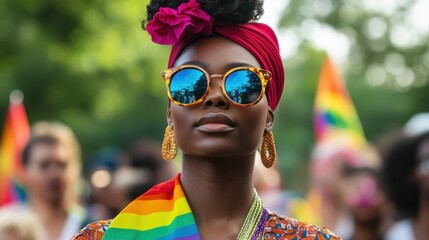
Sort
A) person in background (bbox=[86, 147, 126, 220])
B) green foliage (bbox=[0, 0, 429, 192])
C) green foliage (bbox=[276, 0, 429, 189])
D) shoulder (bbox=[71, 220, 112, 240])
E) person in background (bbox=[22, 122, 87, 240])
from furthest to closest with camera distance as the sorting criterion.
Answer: green foliage (bbox=[276, 0, 429, 189])
green foliage (bbox=[0, 0, 429, 192])
person in background (bbox=[22, 122, 87, 240])
person in background (bbox=[86, 147, 126, 220])
shoulder (bbox=[71, 220, 112, 240])

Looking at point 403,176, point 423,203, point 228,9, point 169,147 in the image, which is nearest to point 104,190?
point 403,176

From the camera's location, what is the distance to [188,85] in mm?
4227

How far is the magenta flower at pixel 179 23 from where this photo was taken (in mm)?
4285

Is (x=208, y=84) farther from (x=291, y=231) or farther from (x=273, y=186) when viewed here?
(x=273, y=186)

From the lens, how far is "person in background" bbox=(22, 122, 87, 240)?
360 inches

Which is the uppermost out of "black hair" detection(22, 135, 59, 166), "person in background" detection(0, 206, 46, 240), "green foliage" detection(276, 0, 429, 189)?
"green foliage" detection(276, 0, 429, 189)

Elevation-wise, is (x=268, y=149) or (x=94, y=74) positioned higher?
(x=94, y=74)

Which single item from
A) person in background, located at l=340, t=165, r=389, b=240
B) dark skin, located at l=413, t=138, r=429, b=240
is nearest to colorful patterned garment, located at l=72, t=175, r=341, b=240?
dark skin, located at l=413, t=138, r=429, b=240

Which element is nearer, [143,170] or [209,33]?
[209,33]

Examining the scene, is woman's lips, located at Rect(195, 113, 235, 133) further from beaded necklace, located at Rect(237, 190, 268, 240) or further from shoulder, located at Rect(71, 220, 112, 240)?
shoulder, located at Rect(71, 220, 112, 240)

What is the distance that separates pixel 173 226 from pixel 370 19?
123 ft

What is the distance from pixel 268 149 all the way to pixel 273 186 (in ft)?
20.1

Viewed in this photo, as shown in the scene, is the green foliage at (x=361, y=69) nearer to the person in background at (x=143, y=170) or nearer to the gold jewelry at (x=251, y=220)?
the person in background at (x=143, y=170)

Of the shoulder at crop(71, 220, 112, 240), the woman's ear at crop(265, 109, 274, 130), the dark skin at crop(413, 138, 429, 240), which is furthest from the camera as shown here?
the dark skin at crop(413, 138, 429, 240)
